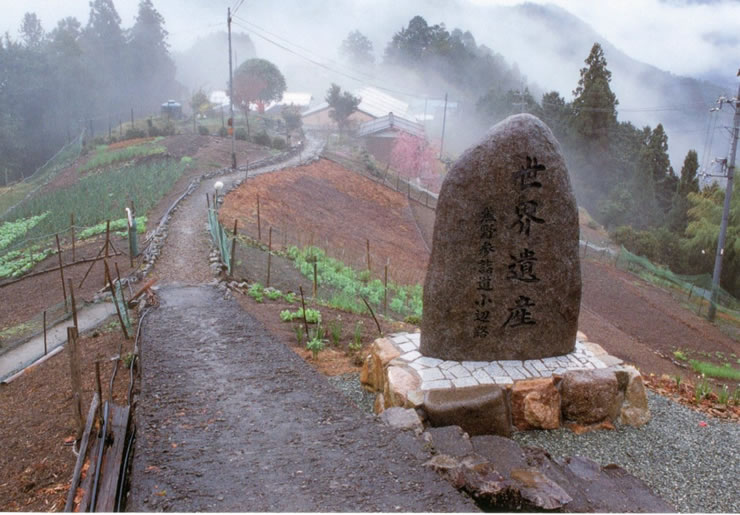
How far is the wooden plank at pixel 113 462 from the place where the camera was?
13.8ft

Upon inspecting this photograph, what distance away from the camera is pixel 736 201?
74.8 feet

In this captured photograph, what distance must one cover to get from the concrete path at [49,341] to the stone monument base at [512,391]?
229 inches

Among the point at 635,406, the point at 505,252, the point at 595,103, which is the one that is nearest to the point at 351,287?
the point at 505,252

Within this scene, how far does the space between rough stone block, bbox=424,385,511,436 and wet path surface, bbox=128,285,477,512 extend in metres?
0.79

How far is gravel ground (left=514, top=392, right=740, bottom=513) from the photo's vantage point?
5.55m

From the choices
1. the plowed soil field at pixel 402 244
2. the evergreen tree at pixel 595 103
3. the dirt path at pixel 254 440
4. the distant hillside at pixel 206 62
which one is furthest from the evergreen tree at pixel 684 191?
the distant hillside at pixel 206 62

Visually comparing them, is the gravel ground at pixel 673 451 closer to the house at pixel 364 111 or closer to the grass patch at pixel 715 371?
the grass patch at pixel 715 371

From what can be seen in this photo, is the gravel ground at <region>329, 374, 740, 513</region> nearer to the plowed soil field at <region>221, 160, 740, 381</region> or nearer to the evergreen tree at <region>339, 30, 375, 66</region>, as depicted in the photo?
the plowed soil field at <region>221, 160, 740, 381</region>

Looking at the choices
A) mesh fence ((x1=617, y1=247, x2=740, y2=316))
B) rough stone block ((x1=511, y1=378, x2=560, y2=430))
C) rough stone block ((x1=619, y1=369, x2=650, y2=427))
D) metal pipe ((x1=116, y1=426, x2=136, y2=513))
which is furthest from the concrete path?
mesh fence ((x1=617, y1=247, x2=740, y2=316))

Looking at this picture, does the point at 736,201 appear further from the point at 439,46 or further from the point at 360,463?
the point at 439,46

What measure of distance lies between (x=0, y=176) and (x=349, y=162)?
18.6 metres

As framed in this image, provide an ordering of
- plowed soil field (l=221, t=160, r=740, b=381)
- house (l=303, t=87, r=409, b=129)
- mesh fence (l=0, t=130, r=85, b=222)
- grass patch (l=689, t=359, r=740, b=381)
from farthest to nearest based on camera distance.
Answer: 1. house (l=303, t=87, r=409, b=129)
2. mesh fence (l=0, t=130, r=85, b=222)
3. plowed soil field (l=221, t=160, r=740, b=381)
4. grass patch (l=689, t=359, r=740, b=381)

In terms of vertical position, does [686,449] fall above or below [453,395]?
below

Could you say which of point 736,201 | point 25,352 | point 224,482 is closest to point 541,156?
point 224,482
